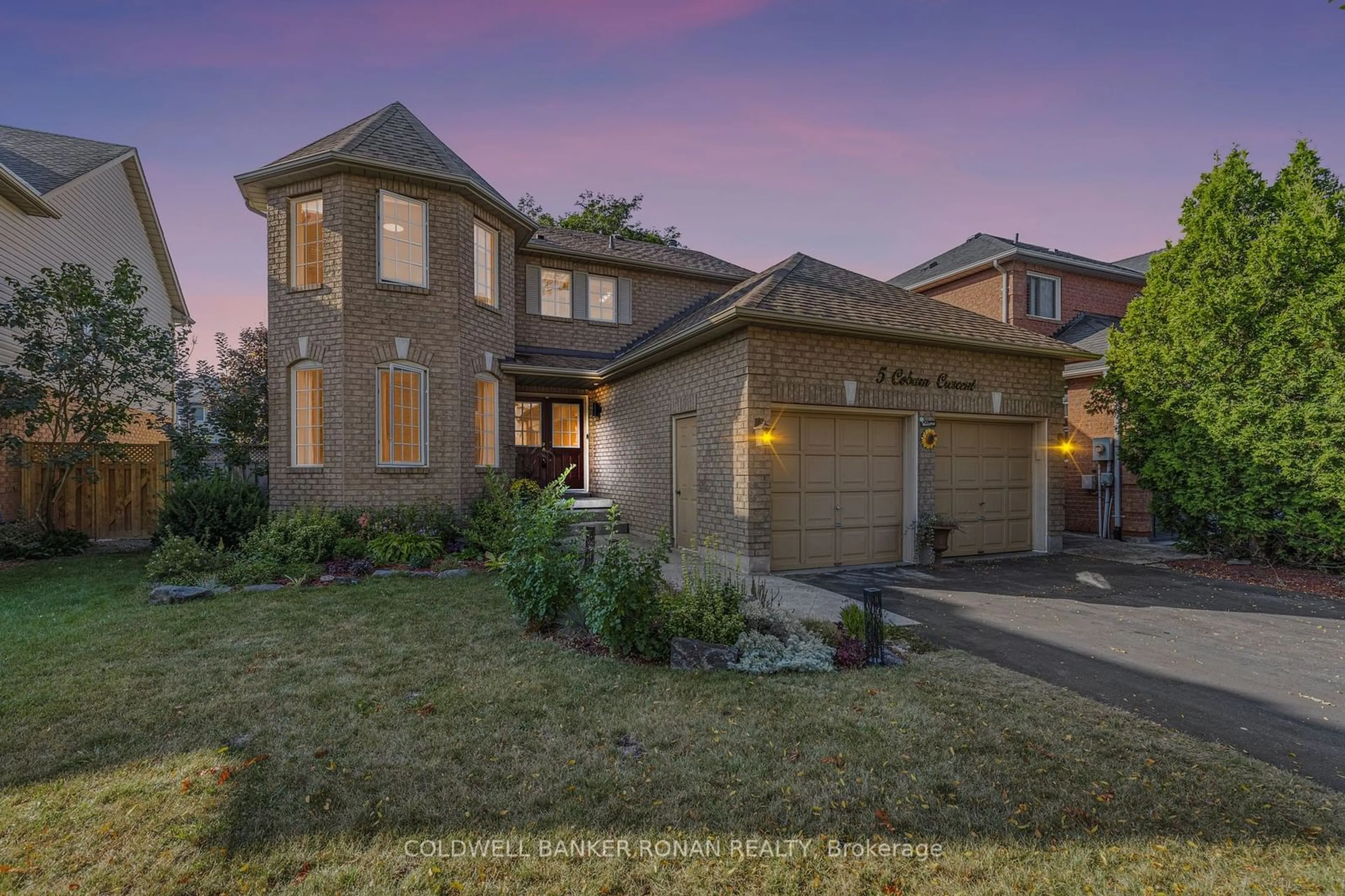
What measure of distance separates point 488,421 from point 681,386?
3990 mm

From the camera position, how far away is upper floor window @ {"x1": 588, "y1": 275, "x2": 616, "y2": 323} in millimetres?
13414

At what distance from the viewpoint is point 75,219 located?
12.1m

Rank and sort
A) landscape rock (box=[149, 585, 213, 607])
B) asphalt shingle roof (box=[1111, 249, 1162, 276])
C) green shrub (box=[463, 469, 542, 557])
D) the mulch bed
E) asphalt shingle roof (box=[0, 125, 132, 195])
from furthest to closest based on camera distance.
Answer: asphalt shingle roof (box=[1111, 249, 1162, 276]) → asphalt shingle roof (box=[0, 125, 132, 195]) → green shrub (box=[463, 469, 542, 557]) → the mulch bed → landscape rock (box=[149, 585, 213, 607])

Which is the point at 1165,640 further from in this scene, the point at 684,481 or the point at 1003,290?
the point at 1003,290

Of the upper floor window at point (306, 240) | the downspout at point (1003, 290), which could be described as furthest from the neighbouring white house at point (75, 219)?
the downspout at point (1003, 290)

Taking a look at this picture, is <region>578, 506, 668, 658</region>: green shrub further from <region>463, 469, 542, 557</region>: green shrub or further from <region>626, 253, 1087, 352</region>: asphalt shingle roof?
<region>626, 253, 1087, 352</region>: asphalt shingle roof

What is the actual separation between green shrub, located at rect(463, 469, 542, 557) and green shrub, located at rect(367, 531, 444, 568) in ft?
2.05

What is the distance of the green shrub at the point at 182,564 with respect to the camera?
7.31 metres

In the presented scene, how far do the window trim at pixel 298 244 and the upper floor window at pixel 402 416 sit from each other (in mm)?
1874

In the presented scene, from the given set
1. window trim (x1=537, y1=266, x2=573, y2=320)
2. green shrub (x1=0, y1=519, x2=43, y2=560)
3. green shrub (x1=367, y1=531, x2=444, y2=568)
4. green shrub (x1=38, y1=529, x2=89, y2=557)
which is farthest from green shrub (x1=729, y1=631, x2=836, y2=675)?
green shrub (x1=0, y1=519, x2=43, y2=560)

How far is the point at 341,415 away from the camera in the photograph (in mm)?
9336

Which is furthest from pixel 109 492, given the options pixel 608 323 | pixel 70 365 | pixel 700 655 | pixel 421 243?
pixel 700 655

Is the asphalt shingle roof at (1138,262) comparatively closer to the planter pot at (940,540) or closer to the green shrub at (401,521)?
the planter pot at (940,540)

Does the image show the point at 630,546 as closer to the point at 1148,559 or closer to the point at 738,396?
the point at 738,396
